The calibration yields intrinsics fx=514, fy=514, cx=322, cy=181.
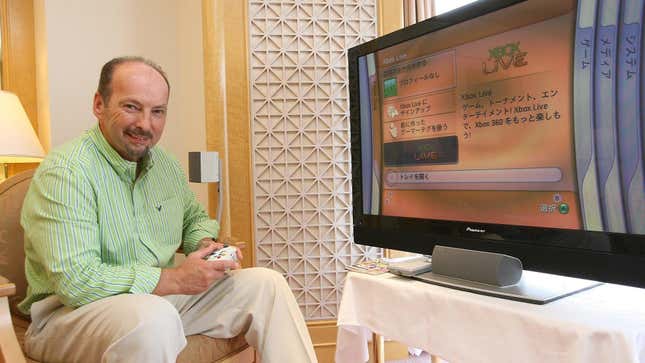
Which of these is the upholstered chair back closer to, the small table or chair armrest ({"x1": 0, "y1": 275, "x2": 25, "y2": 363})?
chair armrest ({"x1": 0, "y1": 275, "x2": 25, "y2": 363})

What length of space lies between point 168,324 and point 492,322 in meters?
0.81

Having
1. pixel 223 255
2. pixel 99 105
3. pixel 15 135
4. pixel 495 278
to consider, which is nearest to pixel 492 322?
pixel 495 278

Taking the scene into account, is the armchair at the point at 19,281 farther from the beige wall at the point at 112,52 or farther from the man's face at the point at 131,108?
the beige wall at the point at 112,52

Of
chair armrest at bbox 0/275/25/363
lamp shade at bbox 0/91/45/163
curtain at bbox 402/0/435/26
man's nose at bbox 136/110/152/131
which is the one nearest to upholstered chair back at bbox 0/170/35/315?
chair armrest at bbox 0/275/25/363

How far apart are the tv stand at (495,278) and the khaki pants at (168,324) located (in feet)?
1.43

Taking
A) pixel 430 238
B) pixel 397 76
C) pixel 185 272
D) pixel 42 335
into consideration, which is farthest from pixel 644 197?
pixel 42 335

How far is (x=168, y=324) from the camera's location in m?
1.33

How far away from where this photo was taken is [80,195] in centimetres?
145

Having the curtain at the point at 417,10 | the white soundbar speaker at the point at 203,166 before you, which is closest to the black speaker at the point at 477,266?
the white soundbar speaker at the point at 203,166

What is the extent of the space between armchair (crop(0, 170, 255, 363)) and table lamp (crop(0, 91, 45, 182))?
579 mm

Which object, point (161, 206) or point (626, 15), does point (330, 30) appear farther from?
point (626, 15)

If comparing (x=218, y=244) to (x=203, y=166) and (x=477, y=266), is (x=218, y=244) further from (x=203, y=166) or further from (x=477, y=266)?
(x=477, y=266)

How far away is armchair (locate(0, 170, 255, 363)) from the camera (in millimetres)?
1507

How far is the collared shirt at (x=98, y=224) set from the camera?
1381 mm
